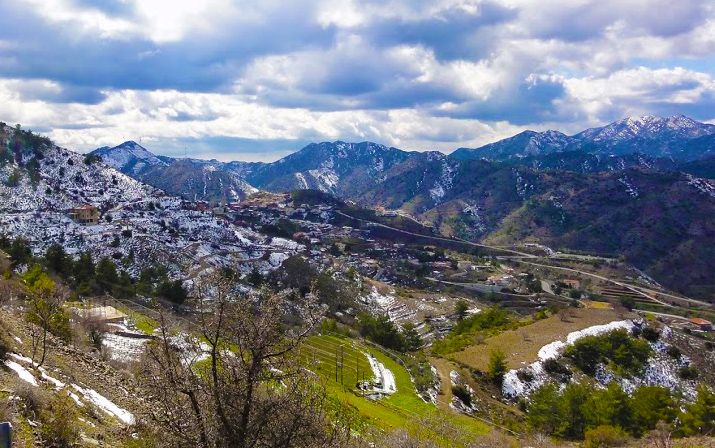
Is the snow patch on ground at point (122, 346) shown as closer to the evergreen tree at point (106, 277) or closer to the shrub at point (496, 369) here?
the evergreen tree at point (106, 277)

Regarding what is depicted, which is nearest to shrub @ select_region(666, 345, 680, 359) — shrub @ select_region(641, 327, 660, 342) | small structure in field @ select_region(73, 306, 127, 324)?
shrub @ select_region(641, 327, 660, 342)

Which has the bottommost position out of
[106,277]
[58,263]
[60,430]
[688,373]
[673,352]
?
[688,373]

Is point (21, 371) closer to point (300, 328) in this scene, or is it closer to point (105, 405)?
point (105, 405)

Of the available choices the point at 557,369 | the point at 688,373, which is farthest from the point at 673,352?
the point at 557,369

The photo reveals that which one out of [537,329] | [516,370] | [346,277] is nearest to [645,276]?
[346,277]

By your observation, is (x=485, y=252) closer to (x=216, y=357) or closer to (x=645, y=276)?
(x=645, y=276)

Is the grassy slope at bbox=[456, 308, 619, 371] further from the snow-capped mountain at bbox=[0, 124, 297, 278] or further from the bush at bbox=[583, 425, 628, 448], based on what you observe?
the snow-capped mountain at bbox=[0, 124, 297, 278]
